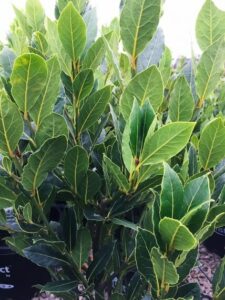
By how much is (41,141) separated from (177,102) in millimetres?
311

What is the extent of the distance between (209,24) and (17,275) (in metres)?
1.33

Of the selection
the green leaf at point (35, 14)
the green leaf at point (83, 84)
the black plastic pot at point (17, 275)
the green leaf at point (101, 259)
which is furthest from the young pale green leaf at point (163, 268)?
the black plastic pot at point (17, 275)

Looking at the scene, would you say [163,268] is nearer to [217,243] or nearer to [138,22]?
[138,22]

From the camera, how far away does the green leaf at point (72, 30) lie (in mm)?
912

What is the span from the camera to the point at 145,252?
0.93 metres

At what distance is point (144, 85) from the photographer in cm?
92

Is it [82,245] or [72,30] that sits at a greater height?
[72,30]

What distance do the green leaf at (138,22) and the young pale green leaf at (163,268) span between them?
44 cm

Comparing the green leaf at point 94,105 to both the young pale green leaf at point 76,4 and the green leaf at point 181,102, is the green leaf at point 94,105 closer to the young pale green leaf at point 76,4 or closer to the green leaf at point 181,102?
the green leaf at point 181,102

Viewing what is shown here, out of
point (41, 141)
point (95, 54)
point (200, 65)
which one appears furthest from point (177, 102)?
point (41, 141)

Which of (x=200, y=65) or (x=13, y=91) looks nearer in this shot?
(x=13, y=91)

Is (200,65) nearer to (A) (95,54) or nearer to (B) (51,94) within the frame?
(A) (95,54)

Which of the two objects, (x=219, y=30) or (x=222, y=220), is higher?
(x=219, y=30)

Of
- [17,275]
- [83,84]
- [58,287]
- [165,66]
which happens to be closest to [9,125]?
[83,84]
